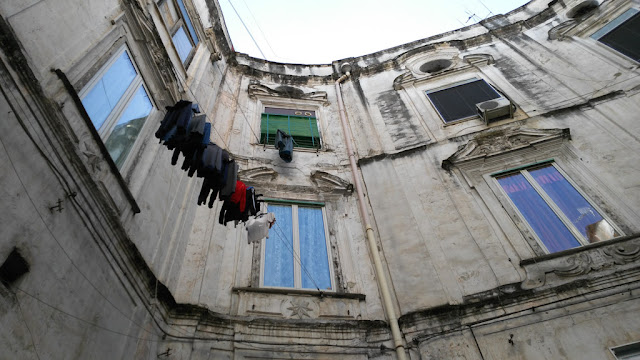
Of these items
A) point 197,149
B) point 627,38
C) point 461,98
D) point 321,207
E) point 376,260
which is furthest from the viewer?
point 461,98

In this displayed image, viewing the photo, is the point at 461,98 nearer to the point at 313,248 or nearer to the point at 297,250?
the point at 313,248

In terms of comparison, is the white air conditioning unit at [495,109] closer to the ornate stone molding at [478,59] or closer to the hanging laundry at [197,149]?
the ornate stone molding at [478,59]

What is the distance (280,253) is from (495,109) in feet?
19.8

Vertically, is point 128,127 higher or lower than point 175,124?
higher

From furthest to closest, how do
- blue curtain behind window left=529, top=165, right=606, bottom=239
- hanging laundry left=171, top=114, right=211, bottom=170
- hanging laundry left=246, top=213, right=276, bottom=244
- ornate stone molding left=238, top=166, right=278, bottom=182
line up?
1. ornate stone molding left=238, top=166, right=278, bottom=182
2. blue curtain behind window left=529, top=165, right=606, bottom=239
3. hanging laundry left=246, top=213, right=276, bottom=244
4. hanging laundry left=171, top=114, right=211, bottom=170

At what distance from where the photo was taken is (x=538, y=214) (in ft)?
24.3

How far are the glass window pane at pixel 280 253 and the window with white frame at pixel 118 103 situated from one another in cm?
297

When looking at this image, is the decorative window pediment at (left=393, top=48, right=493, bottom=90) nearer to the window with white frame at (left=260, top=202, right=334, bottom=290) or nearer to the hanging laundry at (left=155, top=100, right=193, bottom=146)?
the window with white frame at (left=260, top=202, right=334, bottom=290)

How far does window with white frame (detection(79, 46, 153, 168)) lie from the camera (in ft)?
17.8

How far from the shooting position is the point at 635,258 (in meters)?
6.18

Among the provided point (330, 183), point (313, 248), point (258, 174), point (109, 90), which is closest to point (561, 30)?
point (330, 183)

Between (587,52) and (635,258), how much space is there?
6.50 meters

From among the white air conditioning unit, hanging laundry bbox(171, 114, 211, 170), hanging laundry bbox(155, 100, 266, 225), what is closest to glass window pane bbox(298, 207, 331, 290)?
hanging laundry bbox(155, 100, 266, 225)

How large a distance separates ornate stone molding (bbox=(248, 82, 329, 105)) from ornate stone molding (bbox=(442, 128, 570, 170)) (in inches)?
184
